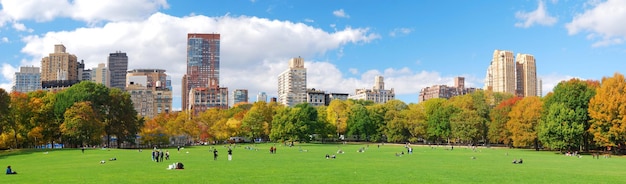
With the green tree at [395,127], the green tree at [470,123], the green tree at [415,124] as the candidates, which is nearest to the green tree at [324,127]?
the green tree at [395,127]

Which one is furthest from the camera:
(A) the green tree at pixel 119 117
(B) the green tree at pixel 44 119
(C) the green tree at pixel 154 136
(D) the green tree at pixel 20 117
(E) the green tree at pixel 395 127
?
(E) the green tree at pixel 395 127

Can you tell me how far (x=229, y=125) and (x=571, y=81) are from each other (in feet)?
252

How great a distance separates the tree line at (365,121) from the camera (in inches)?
3014

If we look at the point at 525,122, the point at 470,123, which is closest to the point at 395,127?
the point at 470,123

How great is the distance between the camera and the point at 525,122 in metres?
90.0

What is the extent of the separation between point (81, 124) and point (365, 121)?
70.9 meters

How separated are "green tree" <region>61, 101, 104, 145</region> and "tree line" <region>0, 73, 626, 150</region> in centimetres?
15

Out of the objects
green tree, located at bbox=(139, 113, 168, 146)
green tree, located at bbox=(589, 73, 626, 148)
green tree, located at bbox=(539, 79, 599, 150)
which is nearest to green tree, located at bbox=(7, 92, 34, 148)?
green tree, located at bbox=(139, 113, 168, 146)

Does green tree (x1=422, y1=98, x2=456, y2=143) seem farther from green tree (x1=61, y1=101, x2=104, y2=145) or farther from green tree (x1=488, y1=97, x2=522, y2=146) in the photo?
green tree (x1=61, y1=101, x2=104, y2=145)

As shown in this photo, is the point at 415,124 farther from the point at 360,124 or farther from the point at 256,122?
the point at 256,122

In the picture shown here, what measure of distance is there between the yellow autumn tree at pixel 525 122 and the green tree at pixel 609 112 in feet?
40.6

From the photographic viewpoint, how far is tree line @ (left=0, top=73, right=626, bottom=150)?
251ft

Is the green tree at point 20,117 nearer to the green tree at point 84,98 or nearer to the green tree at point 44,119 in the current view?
the green tree at point 44,119

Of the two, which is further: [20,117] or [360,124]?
[360,124]
